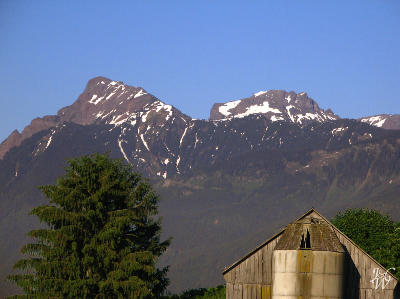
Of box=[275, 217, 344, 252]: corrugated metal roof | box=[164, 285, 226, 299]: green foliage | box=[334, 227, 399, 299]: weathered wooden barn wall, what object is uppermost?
box=[275, 217, 344, 252]: corrugated metal roof

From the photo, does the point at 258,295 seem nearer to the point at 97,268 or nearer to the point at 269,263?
the point at 269,263

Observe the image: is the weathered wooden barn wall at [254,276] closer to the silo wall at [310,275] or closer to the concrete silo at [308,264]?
the concrete silo at [308,264]

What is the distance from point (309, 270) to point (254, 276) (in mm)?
6264

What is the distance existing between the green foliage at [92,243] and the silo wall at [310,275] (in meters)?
10.2

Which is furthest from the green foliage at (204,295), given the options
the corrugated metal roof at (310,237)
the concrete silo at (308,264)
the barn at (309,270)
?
the concrete silo at (308,264)

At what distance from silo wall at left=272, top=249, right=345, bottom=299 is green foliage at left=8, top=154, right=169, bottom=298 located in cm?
1019

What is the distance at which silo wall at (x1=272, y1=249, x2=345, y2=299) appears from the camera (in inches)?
2378

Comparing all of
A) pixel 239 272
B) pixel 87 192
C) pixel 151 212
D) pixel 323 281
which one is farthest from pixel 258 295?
pixel 87 192

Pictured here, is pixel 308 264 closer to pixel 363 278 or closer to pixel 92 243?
pixel 363 278

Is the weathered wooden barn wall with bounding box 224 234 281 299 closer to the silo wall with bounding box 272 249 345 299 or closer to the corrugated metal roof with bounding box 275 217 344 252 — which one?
the corrugated metal roof with bounding box 275 217 344 252

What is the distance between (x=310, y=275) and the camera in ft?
199

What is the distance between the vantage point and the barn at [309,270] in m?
60.6

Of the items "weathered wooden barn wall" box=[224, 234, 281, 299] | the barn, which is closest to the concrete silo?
the barn

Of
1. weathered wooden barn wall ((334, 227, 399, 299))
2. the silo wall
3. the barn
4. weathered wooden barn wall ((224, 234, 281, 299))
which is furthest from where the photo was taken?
weathered wooden barn wall ((224, 234, 281, 299))
